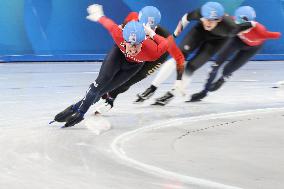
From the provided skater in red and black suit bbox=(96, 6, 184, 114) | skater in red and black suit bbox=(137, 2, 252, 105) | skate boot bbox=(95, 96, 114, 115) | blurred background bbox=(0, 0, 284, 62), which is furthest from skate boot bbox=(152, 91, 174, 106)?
blurred background bbox=(0, 0, 284, 62)

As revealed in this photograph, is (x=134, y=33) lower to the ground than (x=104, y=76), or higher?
higher

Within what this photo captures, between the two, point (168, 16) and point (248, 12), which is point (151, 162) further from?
point (168, 16)

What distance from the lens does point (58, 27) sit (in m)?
12.9

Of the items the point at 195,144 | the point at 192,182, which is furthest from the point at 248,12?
the point at 192,182

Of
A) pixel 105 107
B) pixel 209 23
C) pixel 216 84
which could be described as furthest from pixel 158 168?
pixel 216 84

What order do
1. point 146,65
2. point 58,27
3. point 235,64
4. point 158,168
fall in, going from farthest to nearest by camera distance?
point 58,27
point 235,64
point 146,65
point 158,168

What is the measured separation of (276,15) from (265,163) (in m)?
10.6

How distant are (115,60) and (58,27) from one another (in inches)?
291

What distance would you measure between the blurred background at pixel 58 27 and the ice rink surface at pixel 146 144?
150 inches

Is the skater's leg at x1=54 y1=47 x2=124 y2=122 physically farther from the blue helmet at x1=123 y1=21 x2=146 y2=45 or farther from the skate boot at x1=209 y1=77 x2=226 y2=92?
the skate boot at x1=209 y1=77 x2=226 y2=92

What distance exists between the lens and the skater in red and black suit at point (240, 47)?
818 centimetres

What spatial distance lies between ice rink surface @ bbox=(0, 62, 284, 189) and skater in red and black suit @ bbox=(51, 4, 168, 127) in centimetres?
17

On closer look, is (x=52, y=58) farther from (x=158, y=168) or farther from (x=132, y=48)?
(x=158, y=168)

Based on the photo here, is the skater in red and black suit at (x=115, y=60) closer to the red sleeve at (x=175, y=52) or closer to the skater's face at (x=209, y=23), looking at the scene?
the red sleeve at (x=175, y=52)
